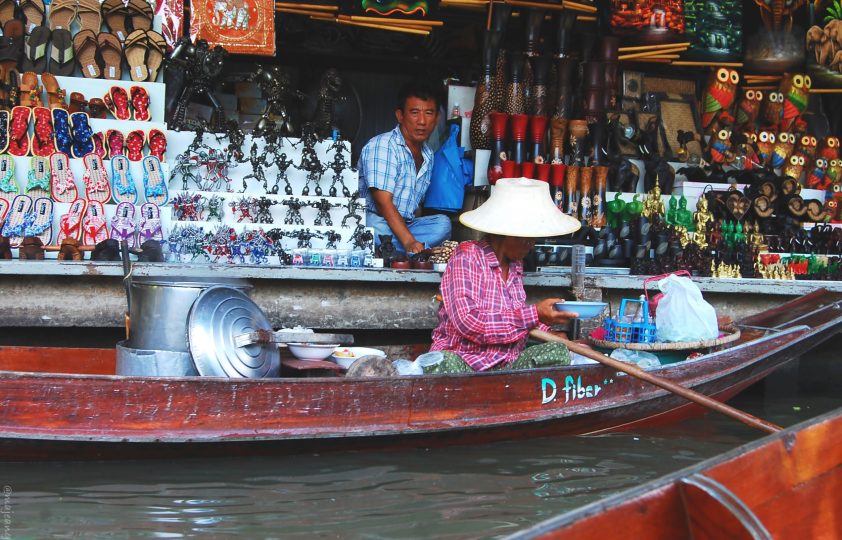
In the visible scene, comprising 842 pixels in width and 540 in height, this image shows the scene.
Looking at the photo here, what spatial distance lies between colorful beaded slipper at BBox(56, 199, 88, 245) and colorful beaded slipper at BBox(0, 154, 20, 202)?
1.16ft

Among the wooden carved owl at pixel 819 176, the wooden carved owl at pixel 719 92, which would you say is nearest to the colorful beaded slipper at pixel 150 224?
the wooden carved owl at pixel 719 92

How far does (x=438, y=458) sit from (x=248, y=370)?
1046 mm

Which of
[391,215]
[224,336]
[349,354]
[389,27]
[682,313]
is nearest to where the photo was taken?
[224,336]

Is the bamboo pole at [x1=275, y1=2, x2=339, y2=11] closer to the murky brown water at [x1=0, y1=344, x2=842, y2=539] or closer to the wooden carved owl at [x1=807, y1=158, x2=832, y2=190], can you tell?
the murky brown water at [x1=0, y1=344, x2=842, y2=539]

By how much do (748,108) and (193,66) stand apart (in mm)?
5159

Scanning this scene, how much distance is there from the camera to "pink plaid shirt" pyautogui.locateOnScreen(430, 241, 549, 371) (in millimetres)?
4418

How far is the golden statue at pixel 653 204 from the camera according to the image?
292 inches

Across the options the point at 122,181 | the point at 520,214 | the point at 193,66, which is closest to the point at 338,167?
the point at 193,66

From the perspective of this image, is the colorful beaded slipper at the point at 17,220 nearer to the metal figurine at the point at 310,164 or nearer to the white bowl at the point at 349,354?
the metal figurine at the point at 310,164

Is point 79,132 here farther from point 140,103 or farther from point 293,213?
point 293,213

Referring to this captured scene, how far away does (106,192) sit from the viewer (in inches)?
249

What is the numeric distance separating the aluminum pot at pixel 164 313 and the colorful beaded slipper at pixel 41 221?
217 centimetres

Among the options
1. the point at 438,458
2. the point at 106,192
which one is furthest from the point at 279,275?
the point at 438,458

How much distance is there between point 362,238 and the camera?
6.66 metres
